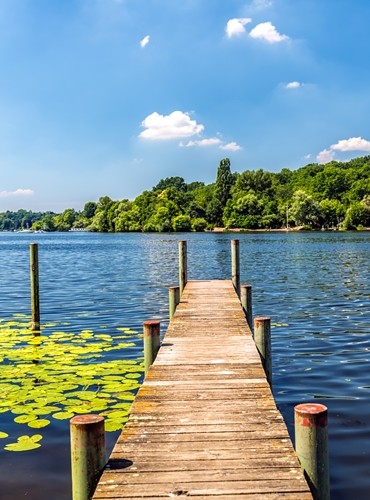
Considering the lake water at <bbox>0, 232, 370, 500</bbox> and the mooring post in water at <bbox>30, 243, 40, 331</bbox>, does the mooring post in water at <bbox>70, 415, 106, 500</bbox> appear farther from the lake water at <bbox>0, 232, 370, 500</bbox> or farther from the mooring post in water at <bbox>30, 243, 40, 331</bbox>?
the mooring post in water at <bbox>30, 243, 40, 331</bbox>

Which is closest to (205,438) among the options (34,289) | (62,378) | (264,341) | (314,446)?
(314,446)

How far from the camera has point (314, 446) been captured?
186 inches

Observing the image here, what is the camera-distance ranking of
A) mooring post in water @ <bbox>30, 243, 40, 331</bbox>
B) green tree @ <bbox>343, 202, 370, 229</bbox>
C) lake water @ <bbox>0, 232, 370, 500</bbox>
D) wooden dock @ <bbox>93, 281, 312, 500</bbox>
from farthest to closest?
green tree @ <bbox>343, 202, 370, 229</bbox> < mooring post in water @ <bbox>30, 243, 40, 331</bbox> < lake water @ <bbox>0, 232, 370, 500</bbox> < wooden dock @ <bbox>93, 281, 312, 500</bbox>

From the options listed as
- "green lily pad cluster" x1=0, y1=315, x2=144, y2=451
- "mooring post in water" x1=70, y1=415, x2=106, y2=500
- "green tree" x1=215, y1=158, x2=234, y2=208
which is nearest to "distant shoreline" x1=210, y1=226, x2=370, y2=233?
"green tree" x1=215, y1=158, x2=234, y2=208

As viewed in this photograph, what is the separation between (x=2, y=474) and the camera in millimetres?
6844

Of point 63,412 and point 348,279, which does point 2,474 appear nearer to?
point 63,412

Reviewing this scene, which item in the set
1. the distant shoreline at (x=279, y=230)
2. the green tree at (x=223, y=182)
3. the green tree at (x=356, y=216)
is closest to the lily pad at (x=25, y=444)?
the distant shoreline at (x=279, y=230)

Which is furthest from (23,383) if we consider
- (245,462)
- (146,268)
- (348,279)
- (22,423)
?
(146,268)

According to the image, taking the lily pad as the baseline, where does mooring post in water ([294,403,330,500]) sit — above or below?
above

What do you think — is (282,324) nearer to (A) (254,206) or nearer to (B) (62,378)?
(B) (62,378)

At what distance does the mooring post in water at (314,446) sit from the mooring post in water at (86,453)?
1.73 metres

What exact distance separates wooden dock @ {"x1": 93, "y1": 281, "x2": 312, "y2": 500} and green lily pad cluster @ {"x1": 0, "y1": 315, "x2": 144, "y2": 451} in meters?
1.26

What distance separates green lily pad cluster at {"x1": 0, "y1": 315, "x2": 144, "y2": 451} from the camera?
8555 mm

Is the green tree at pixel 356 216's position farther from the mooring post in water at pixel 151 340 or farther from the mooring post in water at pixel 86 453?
the mooring post in water at pixel 86 453
